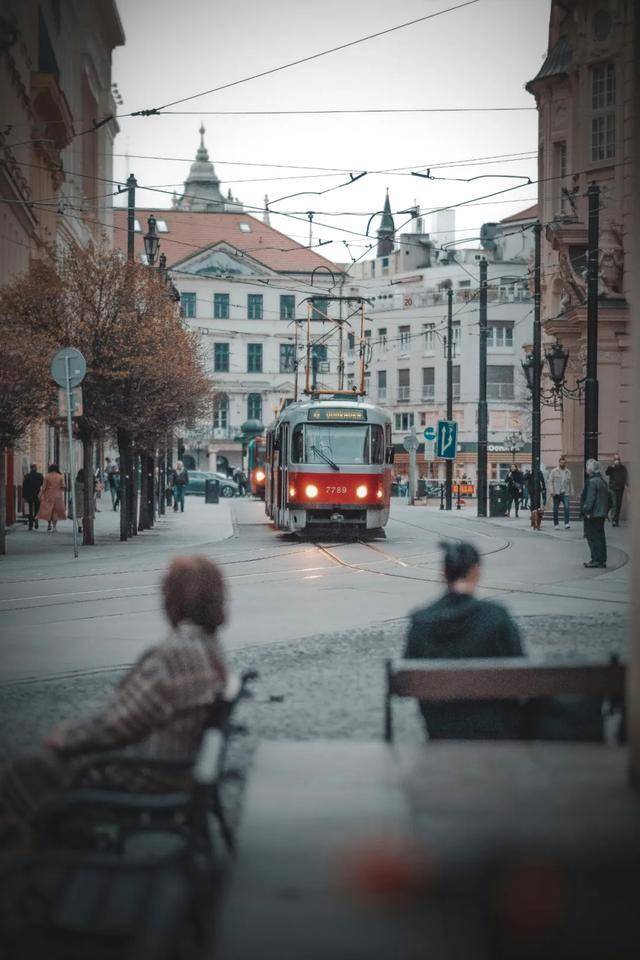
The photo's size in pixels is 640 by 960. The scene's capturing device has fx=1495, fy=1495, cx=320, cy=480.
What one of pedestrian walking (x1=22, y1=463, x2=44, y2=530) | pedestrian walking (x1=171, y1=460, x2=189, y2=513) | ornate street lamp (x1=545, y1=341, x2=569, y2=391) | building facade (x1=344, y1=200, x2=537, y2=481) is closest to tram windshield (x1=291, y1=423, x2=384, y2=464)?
ornate street lamp (x1=545, y1=341, x2=569, y2=391)

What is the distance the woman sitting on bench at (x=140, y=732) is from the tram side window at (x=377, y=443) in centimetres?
2558

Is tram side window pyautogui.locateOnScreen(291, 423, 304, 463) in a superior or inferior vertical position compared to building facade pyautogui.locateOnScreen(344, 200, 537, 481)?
inferior

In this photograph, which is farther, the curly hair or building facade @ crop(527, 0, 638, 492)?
building facade @ crop(527, 0, 638, 492)

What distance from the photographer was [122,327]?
2897cm

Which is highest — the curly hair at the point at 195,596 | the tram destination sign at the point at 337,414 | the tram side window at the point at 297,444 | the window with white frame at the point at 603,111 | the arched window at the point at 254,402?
the window with white frame at the point at 603,111

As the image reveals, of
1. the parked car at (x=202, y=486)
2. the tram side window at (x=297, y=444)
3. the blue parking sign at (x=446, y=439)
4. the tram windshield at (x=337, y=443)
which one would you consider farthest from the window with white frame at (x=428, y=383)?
the tram side window at (x=297, y=444)

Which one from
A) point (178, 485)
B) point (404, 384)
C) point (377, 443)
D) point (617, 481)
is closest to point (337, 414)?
point (377, 443)

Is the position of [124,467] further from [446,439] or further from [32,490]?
[446,439]

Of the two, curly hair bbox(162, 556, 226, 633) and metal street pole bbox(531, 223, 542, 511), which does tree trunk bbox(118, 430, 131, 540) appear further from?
curly hair bbox(162, 556, 226, 633)

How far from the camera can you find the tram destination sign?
3066 centimetres

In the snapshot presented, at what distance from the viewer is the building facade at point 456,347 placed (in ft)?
322

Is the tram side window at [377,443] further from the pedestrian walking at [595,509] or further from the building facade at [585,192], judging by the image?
the building facade at [585,192]

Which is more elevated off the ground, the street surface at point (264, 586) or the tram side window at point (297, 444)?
the tram side window at point (297, 444)

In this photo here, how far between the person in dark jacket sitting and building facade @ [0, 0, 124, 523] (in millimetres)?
20608
